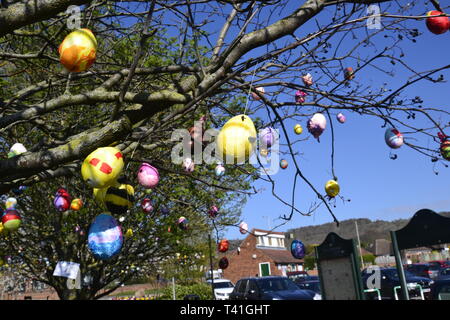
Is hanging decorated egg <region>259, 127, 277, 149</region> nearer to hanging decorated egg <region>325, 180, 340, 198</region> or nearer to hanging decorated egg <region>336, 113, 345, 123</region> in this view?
hanging decorated egg <region>325, 180, 340, 198</region>

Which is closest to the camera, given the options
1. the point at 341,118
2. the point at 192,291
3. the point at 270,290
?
the point at 341,118

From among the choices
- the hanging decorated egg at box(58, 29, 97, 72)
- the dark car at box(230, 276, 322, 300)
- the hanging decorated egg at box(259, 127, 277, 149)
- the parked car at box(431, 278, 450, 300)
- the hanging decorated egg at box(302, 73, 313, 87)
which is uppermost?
the hanging decorated egg at box(302, 73, 313, 87)

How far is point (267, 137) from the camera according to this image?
15.4 feet

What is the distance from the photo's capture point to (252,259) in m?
35.4

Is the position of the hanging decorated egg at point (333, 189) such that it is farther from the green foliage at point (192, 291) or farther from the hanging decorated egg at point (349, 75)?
the green foliage at point (192, 291)

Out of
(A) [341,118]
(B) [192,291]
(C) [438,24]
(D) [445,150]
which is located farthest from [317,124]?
(B) [192,291]

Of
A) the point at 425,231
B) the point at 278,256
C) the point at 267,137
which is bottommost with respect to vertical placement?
the point at 425,231

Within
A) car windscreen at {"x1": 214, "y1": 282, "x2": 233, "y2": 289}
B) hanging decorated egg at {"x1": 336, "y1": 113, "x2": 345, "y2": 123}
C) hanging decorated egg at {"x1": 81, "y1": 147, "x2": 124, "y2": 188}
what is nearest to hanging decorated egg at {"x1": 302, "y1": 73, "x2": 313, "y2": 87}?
hanging decorated egg at {"x1": 336, "y1": 113, "x2": 345, "y2": 123}

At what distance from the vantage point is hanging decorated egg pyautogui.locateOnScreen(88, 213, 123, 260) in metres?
3.42

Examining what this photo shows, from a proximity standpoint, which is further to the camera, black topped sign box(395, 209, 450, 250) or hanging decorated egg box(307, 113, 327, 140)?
black topped sign box(395, 209, 450, 250)

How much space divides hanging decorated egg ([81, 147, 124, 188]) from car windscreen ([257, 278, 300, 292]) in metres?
8.06

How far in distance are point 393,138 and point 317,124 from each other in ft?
3.14

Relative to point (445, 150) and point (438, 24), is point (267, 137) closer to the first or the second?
point (445, 150)
